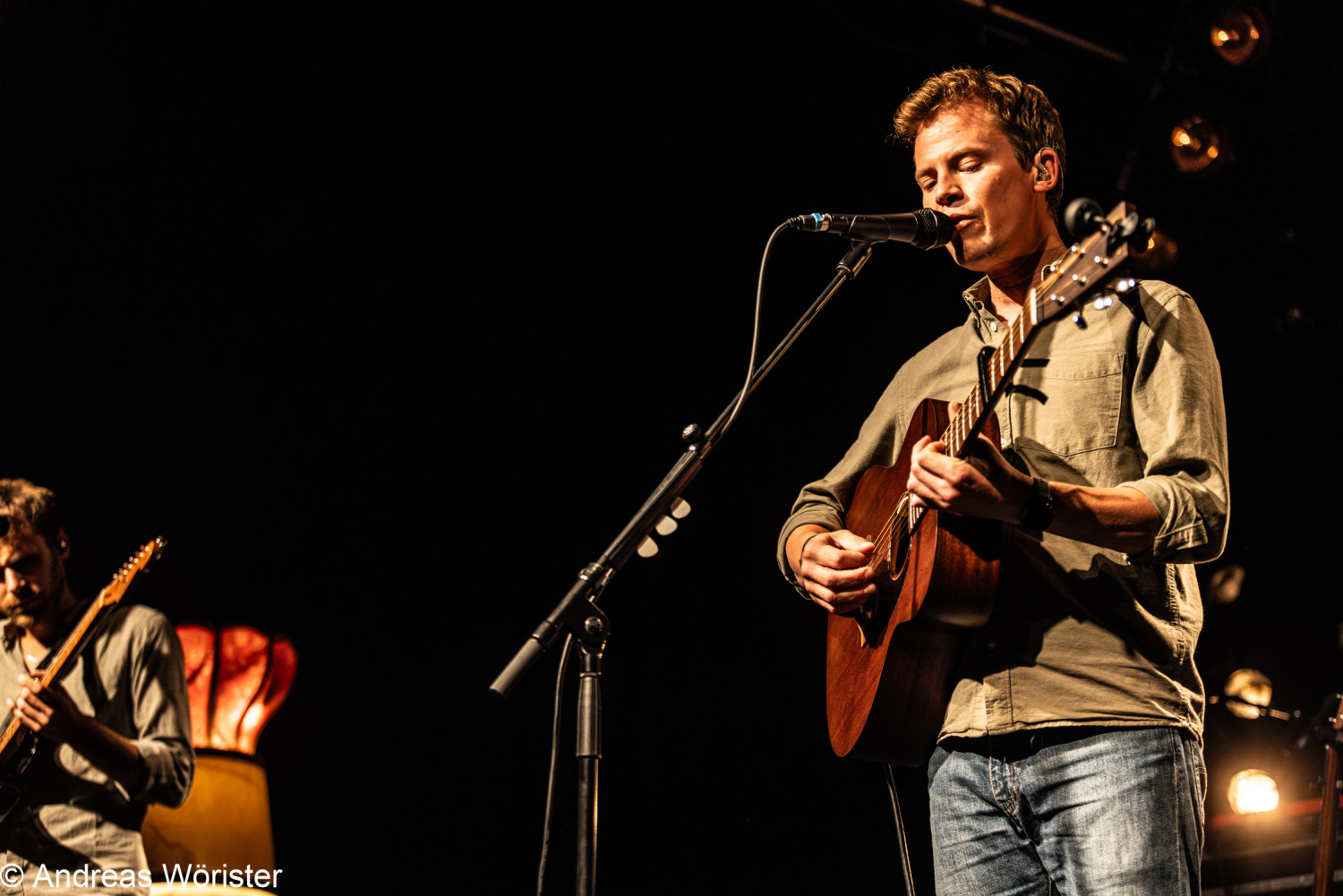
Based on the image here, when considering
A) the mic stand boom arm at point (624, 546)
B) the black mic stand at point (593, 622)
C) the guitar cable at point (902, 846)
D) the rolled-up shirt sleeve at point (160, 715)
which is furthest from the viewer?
the rolled-up shirt sleeve at point (160, 715)

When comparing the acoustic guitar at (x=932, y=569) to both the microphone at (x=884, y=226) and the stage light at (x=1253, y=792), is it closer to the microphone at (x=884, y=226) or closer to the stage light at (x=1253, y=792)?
the microphone at (x=884, y=226)

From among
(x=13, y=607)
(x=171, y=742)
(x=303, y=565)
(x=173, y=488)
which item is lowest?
(x=171, y=742)

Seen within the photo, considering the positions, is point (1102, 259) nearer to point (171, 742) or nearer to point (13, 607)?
point (171, 742)

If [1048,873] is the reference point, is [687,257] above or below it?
above

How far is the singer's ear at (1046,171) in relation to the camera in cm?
208

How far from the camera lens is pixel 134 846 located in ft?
11.5

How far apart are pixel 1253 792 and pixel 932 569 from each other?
3855 millimetres

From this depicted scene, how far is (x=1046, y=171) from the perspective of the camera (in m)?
2.09

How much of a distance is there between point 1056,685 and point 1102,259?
65 cm

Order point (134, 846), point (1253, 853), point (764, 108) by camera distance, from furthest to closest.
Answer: point (764, 108)
point (1253, 853)
point (134, 846)

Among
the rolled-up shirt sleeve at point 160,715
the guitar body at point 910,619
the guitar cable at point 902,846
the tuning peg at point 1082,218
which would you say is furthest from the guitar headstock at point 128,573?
the tuning peg at point 1082,218

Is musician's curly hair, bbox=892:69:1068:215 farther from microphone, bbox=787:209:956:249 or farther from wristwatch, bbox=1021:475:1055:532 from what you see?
wristwatch, bbox=1021:475:1055:532

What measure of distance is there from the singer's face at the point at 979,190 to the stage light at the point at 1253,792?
12.0ft

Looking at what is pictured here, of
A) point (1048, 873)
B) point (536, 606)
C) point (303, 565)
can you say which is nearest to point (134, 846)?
point (303, 565)
